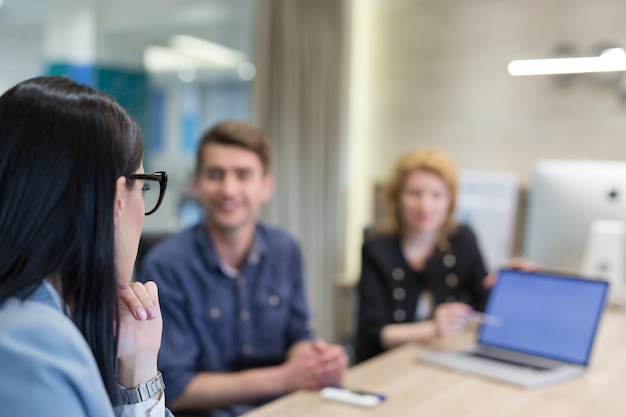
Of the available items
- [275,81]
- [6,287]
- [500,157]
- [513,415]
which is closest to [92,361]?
[6,287]

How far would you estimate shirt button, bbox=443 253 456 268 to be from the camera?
2449 mm

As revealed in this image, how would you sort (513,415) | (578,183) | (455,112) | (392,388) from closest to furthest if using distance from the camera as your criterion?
1. (513,415)
2. (392,388)
3. (578,183)
4. (455,112)

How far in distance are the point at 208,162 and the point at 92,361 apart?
1282 millimetres

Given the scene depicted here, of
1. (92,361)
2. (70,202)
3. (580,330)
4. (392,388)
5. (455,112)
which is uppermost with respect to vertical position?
(455,112)

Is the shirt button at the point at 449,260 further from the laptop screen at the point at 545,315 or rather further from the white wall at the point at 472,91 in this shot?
the white wall at the point at 472,91

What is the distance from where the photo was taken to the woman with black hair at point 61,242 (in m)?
0.67

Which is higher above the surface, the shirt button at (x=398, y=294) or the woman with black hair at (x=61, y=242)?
the woman with black hair at (x=61, y=242)

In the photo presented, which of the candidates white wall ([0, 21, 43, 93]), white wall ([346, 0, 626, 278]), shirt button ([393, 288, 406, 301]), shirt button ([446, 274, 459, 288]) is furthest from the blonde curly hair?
white wall ([0, 21, 43, 93])

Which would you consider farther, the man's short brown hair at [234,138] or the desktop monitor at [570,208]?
the desktop monitor at [570,208]

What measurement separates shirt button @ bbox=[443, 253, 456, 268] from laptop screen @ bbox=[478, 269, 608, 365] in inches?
16.4

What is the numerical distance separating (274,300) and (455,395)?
0.63 m

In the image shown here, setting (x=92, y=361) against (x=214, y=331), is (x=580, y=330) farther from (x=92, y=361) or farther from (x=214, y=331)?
(x=92, y=361)

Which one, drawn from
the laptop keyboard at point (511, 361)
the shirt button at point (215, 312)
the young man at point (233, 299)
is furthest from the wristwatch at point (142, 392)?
the laptop keyboard at point (511, 361)

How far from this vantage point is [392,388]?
1.68m
